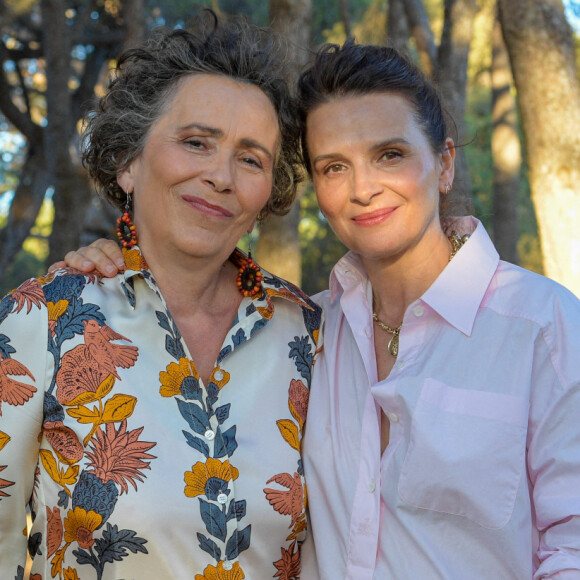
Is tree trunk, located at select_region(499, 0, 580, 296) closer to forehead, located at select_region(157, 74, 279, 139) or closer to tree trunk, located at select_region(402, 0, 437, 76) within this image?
forehead, located at select_region(157, 74, 279, 139)

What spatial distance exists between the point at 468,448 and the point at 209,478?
763 millimetres

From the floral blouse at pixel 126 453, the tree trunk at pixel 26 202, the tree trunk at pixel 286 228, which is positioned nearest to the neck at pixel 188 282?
the floral blouse at pixel 126 453

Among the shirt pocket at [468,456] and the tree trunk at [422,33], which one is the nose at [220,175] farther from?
the tree trunk at [422,33]

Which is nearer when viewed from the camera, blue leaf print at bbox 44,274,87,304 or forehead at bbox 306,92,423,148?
blue leaf print at bbox 44,274,87,304

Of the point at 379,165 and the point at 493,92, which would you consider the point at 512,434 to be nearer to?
the point at 379,165

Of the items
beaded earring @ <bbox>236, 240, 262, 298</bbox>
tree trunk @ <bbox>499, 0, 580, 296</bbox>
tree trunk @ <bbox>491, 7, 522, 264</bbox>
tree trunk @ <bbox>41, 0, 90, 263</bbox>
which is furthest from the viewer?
tree trunk @ <bbox>491, 7, 522, 264</bbox>

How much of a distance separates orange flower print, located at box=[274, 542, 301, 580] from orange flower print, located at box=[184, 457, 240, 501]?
1.13 ft

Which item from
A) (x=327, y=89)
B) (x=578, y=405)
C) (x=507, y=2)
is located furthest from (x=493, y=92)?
(x=578, y=405)

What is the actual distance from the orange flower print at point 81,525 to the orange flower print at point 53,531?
40 millimetres

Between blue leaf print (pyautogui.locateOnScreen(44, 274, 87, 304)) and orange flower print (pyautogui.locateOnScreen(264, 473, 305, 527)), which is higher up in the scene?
blue leaf print (pyautogui.locateOnScreen(44, 274, 87, 304))

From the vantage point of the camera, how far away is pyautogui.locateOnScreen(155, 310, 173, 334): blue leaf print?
8.02 feet

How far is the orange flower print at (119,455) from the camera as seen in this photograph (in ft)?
7.32

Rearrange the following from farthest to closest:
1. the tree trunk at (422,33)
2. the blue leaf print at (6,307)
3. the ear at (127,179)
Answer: the tree trunk at (422,33), the ear at (127,179), the blue leaf print at (6,307)

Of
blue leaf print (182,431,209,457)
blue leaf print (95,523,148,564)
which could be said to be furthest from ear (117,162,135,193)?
blue leaf print (95,523,148,564)
